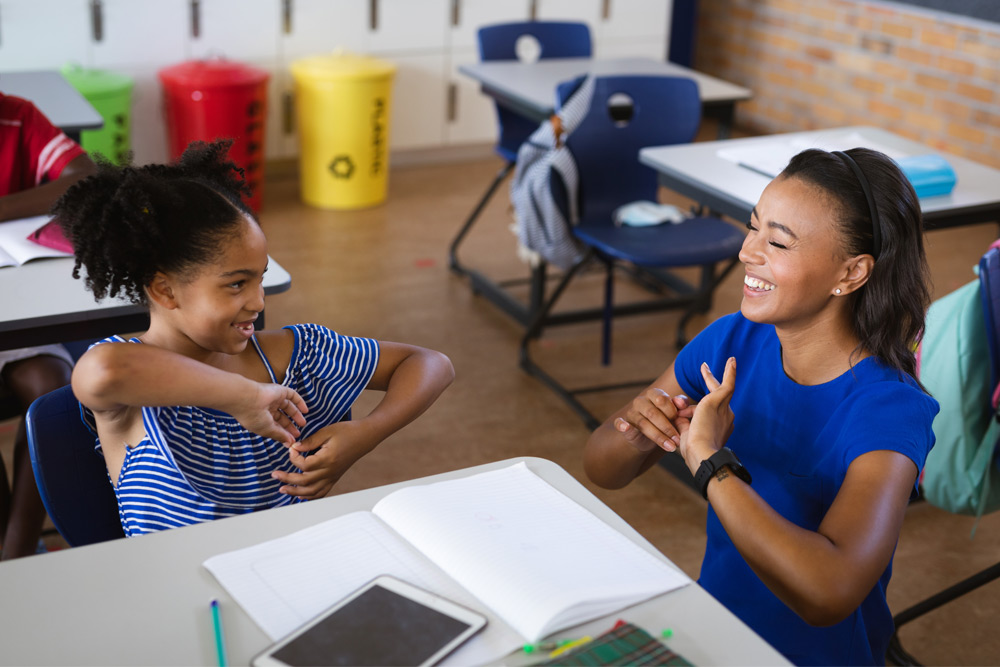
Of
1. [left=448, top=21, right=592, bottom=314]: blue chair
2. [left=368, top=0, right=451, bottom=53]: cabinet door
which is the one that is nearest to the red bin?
[left=368, top=0, right=451, bottom=53]: cabinet door

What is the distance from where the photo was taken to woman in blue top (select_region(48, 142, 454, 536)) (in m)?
1.24

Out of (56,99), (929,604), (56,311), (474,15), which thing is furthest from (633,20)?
(56,311)

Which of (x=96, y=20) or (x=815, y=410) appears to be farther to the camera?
(x=96, y=20)

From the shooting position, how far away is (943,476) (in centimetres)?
197

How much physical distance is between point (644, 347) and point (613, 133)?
72 cm

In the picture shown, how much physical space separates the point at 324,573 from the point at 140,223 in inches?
19.1

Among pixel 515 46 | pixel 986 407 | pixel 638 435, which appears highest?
pixel 515 46

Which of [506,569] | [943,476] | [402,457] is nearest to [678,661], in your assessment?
[506,569]

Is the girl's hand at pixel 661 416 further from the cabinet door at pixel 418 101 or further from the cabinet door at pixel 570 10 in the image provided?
the cabinet door at pixel 570 10

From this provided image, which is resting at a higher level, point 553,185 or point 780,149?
point 780,149

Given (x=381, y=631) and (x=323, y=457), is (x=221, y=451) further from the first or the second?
(x=381, y=631)

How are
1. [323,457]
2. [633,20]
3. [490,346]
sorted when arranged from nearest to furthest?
1. [323,457]
2. [490,346]
3. [633,20]

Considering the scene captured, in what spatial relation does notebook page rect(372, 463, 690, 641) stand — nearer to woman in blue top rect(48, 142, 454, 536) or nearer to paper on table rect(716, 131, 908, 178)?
woman in blue top rect(48, 142, 454, 536)

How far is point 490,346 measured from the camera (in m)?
3.32
